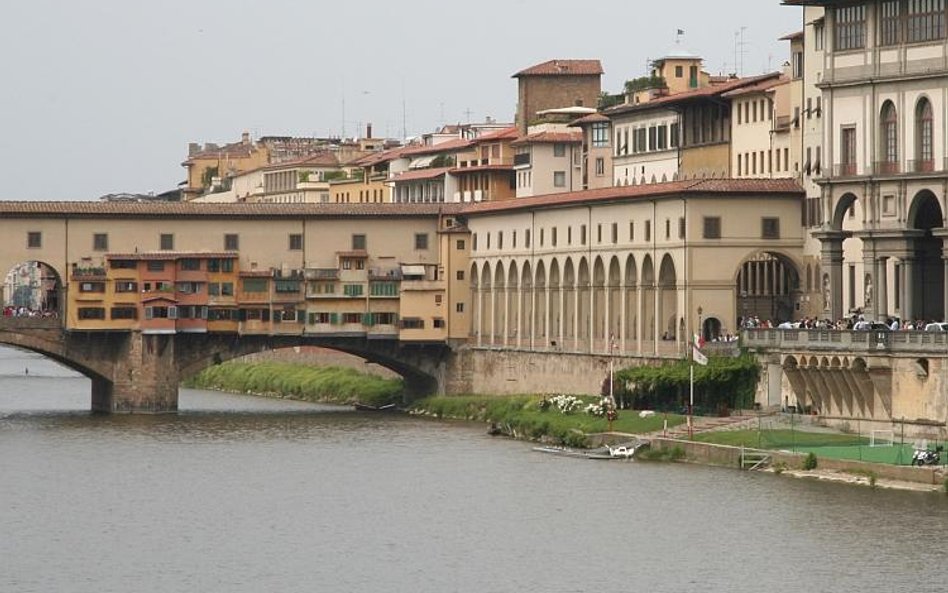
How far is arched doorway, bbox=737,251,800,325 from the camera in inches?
4309

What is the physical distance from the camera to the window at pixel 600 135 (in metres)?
138

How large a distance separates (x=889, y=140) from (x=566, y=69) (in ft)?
205

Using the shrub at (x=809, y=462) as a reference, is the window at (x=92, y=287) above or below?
above

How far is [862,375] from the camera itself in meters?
91.1

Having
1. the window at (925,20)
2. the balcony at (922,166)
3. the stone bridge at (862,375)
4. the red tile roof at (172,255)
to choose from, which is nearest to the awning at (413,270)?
the red tile roof at (172,255)

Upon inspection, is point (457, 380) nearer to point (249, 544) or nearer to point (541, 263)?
point (541, 263)

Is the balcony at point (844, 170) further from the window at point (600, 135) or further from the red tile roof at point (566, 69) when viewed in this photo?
the red tile roof at point (566, 69)

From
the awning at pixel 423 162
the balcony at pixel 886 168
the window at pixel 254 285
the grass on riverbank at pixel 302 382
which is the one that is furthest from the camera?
the awning at pixel 423 162

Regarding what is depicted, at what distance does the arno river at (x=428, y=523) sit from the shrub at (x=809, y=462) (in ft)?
2.97

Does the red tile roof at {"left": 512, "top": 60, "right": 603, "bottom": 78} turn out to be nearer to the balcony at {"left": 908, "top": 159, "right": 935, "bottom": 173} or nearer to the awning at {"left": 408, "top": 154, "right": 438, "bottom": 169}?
the awning at {"left": 408, "top": 154, "right": 438, "bottom": 169}

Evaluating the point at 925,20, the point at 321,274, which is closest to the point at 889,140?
the point at 925,20

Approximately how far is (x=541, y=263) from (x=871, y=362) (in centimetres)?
3322

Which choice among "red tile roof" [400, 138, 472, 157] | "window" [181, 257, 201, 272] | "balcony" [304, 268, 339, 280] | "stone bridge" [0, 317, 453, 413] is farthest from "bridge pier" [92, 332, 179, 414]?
"red tile roof" [400, 138, 472, 157]

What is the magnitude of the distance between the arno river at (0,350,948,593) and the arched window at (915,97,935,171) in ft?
44.3
